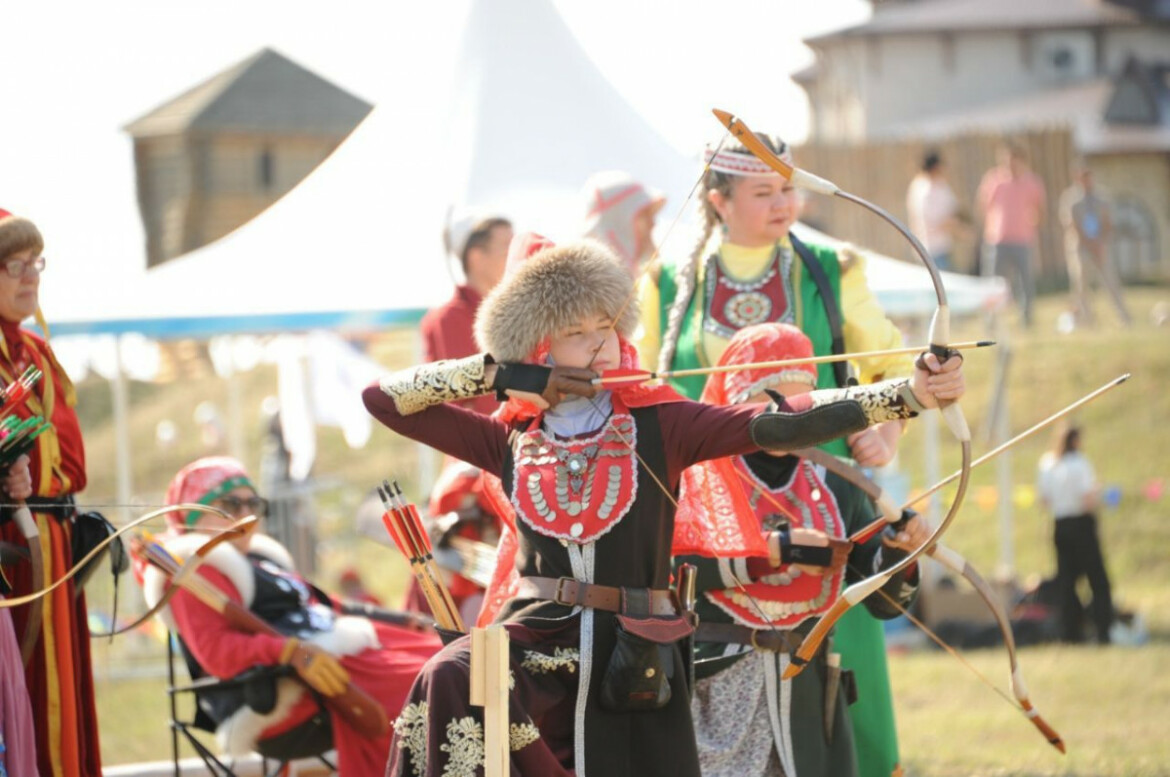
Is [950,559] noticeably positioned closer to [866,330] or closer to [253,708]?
[866,330]

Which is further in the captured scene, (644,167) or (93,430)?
(93,430)

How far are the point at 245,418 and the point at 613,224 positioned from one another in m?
20.9

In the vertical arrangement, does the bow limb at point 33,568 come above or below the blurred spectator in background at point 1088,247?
below

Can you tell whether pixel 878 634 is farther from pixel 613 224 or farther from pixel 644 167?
pixel 644 167

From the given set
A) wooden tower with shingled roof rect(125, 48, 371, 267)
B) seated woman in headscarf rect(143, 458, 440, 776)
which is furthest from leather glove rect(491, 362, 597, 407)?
wooden tower with shingled roof rect(125, 48, 371, 267)

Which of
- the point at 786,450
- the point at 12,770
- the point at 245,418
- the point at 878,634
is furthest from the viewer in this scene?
the point at 245,418

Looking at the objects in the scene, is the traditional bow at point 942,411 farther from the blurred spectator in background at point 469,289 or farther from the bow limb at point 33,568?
the blurred spectator in background at point 469,289

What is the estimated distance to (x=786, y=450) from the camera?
161 inches

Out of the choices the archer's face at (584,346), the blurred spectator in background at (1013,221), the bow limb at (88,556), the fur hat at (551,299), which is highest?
the blurred spectator in background at (1013,221)

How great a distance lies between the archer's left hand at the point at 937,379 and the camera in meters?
3.78

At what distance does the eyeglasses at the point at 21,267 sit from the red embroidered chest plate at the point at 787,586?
194cm

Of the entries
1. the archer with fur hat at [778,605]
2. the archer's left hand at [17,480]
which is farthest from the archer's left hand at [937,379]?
the archer's left hand at [17,480]

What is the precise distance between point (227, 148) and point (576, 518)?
122ft

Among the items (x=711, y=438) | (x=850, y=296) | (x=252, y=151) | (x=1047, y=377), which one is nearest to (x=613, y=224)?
(x=850, y=296)
